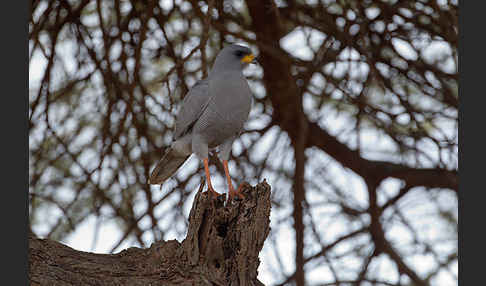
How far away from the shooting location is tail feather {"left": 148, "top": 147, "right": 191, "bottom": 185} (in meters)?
4.44

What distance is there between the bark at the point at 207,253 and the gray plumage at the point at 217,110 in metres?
0.51

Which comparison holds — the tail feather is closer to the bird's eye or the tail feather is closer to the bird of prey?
the bird of prey

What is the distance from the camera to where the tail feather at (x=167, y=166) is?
14.6 ft

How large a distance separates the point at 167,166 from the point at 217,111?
746mm

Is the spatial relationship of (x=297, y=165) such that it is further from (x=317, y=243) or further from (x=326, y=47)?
(x=326, y=47)

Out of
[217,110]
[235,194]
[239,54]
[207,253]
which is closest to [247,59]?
[239,54]

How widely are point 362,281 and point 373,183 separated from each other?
103 centimetres

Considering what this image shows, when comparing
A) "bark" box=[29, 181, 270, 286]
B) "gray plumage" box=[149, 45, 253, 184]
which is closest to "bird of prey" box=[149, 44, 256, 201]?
"gray plumage" box=[149, 45, 253, 184]

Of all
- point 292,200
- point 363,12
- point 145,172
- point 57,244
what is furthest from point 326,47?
point 57,244

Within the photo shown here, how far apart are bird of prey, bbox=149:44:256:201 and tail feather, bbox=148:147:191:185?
4 centimetres

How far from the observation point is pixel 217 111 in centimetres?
399

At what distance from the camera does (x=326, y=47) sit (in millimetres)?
5148

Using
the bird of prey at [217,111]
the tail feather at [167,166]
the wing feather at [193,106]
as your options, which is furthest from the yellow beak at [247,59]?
the tail feather at [167,166]

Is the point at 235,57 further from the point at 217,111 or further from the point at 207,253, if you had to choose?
the point at 207,253
